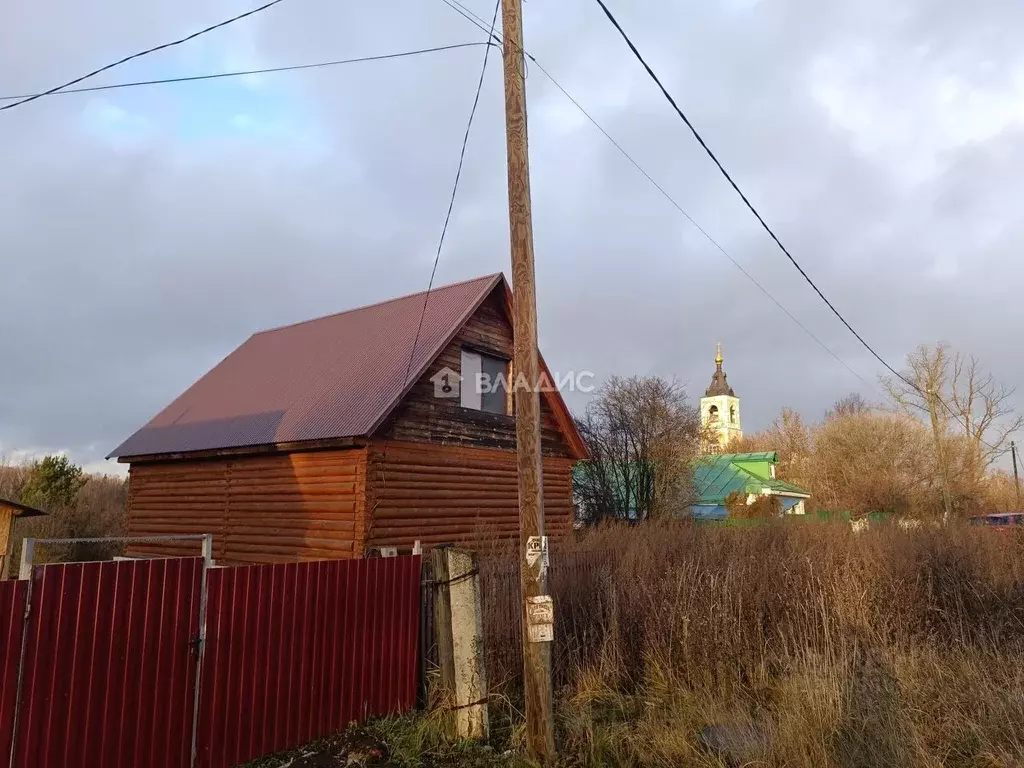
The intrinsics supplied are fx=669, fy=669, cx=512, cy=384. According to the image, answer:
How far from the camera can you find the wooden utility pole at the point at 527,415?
532 cm

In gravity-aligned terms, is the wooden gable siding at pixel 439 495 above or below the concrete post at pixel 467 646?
above

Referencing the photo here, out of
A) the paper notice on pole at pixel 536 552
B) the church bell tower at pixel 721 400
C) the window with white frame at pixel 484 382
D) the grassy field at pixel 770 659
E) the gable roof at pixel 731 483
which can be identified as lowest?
the grassy field at pixel 770 659

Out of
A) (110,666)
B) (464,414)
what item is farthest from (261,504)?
(110,666)

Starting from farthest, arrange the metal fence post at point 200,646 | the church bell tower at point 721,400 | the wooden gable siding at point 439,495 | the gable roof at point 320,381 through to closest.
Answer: the church bell tower at point 721,400 < the gable roof at point 320,381 < the wooden gable siding at point 439,495 < the metal fence post at point 200,646

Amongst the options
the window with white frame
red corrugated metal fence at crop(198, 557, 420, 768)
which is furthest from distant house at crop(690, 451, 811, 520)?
red corrugated metal fence at crop(198, 557, 420, 768)

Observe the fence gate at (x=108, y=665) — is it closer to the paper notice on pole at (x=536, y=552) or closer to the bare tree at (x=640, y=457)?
the paper notice on pole at (x=536, y=552)

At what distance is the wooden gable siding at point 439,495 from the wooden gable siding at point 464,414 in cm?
22

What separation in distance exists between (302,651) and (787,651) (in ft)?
16.1

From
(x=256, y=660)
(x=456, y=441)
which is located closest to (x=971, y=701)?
(x=256, y=660)

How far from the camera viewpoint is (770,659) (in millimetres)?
7156

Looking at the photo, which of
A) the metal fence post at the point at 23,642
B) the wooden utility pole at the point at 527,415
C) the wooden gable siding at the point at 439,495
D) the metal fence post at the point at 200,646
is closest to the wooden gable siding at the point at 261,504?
the wooden gable siding at the point at 439,495

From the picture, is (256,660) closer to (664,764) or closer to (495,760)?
(495,760)

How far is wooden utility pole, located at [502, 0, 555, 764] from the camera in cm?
532

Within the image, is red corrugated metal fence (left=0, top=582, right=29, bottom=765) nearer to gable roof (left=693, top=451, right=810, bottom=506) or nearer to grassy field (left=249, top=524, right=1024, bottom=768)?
grassy field (left=249, top=524, right=1024, bottom=768)
